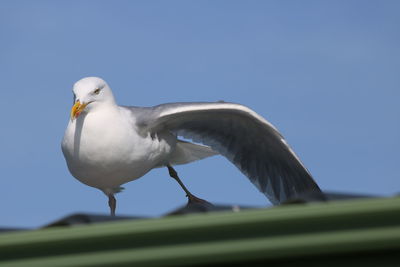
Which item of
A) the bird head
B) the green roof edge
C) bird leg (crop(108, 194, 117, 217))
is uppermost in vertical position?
the bird head

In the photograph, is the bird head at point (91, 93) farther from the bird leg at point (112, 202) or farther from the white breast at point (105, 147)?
the bird leg at point (112, 202)

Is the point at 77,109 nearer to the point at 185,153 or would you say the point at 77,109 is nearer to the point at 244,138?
the point at 244,138

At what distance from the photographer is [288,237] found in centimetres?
185

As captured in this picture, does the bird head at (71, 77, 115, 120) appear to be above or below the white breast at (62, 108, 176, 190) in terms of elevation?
above

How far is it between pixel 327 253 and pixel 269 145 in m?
5.15

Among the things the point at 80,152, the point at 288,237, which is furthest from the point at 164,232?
the point at 80,152

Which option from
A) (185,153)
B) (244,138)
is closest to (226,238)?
(244,138)

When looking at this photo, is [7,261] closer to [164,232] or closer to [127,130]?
[164,232]

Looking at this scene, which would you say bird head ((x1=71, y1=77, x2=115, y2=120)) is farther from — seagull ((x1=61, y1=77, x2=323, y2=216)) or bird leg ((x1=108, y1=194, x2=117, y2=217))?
bird leg ((x1=108, y1=194, x2=117, y2=217))

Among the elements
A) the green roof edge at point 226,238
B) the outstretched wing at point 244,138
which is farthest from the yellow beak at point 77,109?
the green roof edge at point 226,238

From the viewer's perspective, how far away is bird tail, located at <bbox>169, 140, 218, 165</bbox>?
7.87m

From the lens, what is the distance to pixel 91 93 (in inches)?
259

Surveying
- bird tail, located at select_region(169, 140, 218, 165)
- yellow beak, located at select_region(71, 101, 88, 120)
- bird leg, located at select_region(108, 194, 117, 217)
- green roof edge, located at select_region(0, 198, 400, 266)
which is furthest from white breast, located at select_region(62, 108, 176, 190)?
green roof edge, located at select_region(0, 198, 400, 266)

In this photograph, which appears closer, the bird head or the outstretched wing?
the bird head
